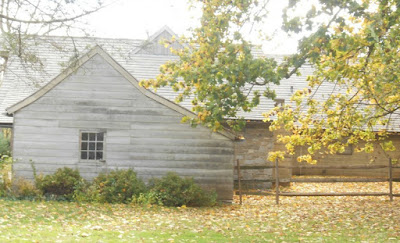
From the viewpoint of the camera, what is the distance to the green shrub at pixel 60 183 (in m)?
18.5

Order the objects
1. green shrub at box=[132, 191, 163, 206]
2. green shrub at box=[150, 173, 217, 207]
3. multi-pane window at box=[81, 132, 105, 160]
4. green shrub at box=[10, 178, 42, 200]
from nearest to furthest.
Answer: green shrub at box=[132, 191, 163, 206] < green shrub at box=[10, 178, 42, 200] < green shrub at box=[150, 173, 217, 207] < multi-pane window at box=[81, 132, 105, 160]

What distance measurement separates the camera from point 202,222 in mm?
14414

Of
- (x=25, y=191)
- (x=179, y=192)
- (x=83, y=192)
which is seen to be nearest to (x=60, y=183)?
(x=83, y=192)

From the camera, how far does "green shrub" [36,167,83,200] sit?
1847cm

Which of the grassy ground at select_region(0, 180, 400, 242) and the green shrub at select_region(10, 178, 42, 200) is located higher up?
the green shrub at select_region(10, 178, 42, 200)

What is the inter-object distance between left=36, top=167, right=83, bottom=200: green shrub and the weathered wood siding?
0.57m

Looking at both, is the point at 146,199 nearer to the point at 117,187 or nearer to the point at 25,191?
the point at 117,187

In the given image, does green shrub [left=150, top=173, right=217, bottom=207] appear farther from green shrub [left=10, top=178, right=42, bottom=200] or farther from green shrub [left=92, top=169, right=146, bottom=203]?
green shrub [left=10, top=178, right=42, bottom=200]

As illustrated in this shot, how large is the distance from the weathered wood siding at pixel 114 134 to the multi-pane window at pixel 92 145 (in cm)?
21

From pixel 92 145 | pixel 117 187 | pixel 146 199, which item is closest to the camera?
pixel 146 199

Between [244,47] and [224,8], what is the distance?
1457 millimetres

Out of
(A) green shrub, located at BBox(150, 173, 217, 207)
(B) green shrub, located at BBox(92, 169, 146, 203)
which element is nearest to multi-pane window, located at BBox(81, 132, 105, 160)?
(B) green shrub, located at BBox(92, 169, 146, 203)

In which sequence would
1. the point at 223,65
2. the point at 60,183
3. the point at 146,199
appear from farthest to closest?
the point at 60,183
the point at 146,199
the point at 223,65

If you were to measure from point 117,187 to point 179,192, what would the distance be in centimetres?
206
